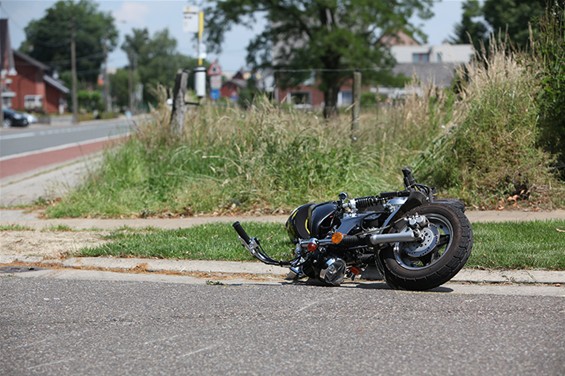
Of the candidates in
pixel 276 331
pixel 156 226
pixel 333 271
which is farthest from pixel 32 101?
pixel 276 331

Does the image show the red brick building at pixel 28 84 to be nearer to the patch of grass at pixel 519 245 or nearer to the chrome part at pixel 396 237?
the patch of grass at pixel 519 245

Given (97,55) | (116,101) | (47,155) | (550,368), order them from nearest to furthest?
1. (550,368)
2. (47,155)
3. (116,101)
4. (97,55)

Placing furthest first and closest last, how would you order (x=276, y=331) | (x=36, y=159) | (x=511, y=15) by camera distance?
(x=511, y=15), (x=36, y=159), (x=276, y=331)

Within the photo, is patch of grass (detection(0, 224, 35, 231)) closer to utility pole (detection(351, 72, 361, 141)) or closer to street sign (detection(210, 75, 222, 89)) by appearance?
utility pole (detection(351, 72, 361, 141))

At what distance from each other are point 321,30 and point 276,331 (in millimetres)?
41552

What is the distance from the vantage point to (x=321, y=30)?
153 feet

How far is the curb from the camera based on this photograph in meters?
7.81

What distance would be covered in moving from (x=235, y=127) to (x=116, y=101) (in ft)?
419

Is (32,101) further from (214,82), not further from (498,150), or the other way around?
(498,150)

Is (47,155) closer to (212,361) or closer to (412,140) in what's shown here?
(412,140)

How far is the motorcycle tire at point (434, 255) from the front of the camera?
6.93 metres

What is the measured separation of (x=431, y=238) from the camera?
7.12 m

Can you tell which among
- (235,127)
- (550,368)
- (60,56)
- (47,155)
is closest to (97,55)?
(60,56)

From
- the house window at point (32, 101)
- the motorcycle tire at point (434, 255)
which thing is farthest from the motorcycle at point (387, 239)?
the house window at point (32, 101)
